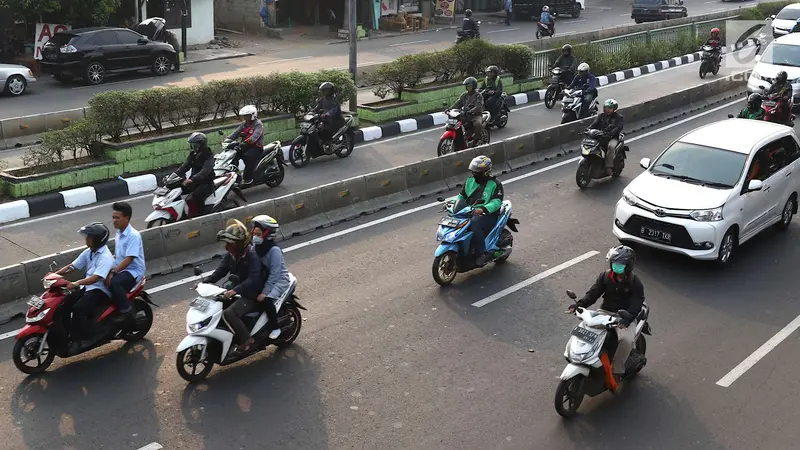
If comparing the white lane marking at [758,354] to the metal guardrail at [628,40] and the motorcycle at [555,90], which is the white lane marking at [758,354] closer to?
the motorcycle at [555,90]

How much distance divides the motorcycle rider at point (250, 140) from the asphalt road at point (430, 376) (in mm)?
3053

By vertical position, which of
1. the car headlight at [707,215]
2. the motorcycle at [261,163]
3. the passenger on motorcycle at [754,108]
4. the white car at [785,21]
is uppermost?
the white car at [785,21]

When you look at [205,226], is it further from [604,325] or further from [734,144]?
[734,144]

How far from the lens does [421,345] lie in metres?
9.36

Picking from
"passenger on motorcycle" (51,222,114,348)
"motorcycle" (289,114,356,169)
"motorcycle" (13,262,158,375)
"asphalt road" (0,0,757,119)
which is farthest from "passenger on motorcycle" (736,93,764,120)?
"asphalt road" (0,0,757,119)

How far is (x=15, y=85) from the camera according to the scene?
2309 cm

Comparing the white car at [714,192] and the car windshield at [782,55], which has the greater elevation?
the car windshield at [782,55]

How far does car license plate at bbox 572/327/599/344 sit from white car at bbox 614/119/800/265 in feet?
13.7

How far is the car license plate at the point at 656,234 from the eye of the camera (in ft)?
38.3

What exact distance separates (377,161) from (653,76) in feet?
46.4

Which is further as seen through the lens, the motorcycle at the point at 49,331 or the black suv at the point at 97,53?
the black suv at the point at 97,53

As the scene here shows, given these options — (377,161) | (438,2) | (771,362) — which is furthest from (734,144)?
(438,2)

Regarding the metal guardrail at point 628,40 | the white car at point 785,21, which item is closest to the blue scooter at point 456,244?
the metal guardrail at point 628,40

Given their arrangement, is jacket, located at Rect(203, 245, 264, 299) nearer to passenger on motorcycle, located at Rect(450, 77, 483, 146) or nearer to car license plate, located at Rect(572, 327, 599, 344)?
car license plate, located at Rect(572, 327, 599, 344)
